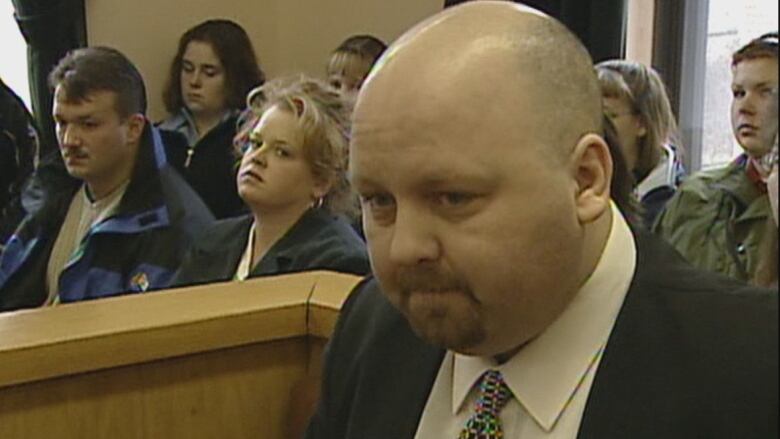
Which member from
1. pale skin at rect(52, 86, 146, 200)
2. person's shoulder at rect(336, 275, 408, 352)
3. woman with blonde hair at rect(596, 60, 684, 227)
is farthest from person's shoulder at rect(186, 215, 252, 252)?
person's shoulder at rect(336, 275, 408, 352)

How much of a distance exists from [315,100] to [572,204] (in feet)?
5.39

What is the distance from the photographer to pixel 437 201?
79cm

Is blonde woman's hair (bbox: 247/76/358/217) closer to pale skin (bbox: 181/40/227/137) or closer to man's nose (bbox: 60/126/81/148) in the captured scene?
man's nose (bbox: 60/126/81/148)

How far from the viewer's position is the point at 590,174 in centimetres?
85

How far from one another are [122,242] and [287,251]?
488mm

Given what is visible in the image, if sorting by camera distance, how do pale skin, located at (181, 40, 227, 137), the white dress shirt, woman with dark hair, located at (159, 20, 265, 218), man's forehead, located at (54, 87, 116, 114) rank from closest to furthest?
the white dress shirt, man's forehead, located at (54, 87, 116, 114), woman with dark hair, located at (159, 20, 265, 218), pale skin, located at (181, 40, 227, 137)

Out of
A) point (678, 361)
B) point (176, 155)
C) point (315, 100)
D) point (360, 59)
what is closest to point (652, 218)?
point (315, 100)

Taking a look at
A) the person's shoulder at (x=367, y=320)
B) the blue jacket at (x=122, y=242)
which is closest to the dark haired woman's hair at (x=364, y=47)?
the blue jacket at (x=122, y=242)

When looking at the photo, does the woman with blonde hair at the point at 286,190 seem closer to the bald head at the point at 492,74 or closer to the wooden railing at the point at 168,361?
the wooden railing at the point at 168,361

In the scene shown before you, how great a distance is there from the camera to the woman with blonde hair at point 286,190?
232 cm

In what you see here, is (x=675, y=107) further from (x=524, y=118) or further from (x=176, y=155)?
(x=524, y=118)

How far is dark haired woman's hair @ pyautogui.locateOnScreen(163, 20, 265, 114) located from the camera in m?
4.06

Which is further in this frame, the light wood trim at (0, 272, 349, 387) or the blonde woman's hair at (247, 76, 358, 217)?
the blonde woman's hair at (247, 76, 358, 217)

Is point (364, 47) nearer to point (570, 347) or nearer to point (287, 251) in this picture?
point (287, 251)
